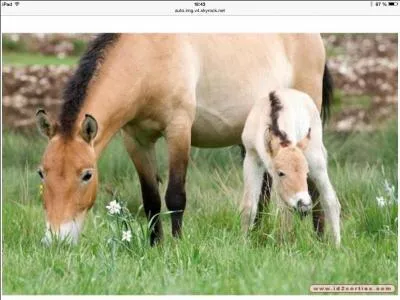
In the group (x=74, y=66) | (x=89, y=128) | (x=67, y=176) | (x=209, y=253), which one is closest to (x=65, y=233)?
(x=67, y=176)

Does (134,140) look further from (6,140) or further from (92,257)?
(6,140)

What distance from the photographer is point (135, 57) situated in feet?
→ 23.0

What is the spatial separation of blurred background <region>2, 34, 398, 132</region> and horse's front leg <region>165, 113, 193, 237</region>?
5190 mm

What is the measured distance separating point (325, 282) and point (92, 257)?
1.40 meters

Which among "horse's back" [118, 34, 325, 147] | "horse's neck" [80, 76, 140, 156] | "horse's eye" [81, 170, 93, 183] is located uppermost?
"horse's back" [118, 34, 325, 147]

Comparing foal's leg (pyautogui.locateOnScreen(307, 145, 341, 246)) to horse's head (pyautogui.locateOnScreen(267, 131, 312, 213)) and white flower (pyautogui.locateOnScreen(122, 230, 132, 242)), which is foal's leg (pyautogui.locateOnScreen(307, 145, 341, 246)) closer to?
horse's head (pyautogui.locateOnScreen(267, 131, 312, 213))

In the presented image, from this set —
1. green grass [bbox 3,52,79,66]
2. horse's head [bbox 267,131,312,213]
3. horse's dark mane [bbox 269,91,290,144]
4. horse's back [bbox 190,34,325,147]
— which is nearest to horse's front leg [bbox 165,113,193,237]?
horse's back [bbox 190,34,325,147]

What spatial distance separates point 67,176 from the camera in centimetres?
645

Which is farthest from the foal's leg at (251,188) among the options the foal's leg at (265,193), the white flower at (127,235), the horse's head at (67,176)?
the horse's head at (67,176)

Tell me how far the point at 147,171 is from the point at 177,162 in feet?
1.30

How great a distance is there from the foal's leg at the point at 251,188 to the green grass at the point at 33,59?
715 centimetres

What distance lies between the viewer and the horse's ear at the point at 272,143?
6.68m

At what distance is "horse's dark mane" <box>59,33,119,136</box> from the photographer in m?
6.58

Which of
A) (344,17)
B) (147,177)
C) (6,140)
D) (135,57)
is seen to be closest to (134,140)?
(147,177)
